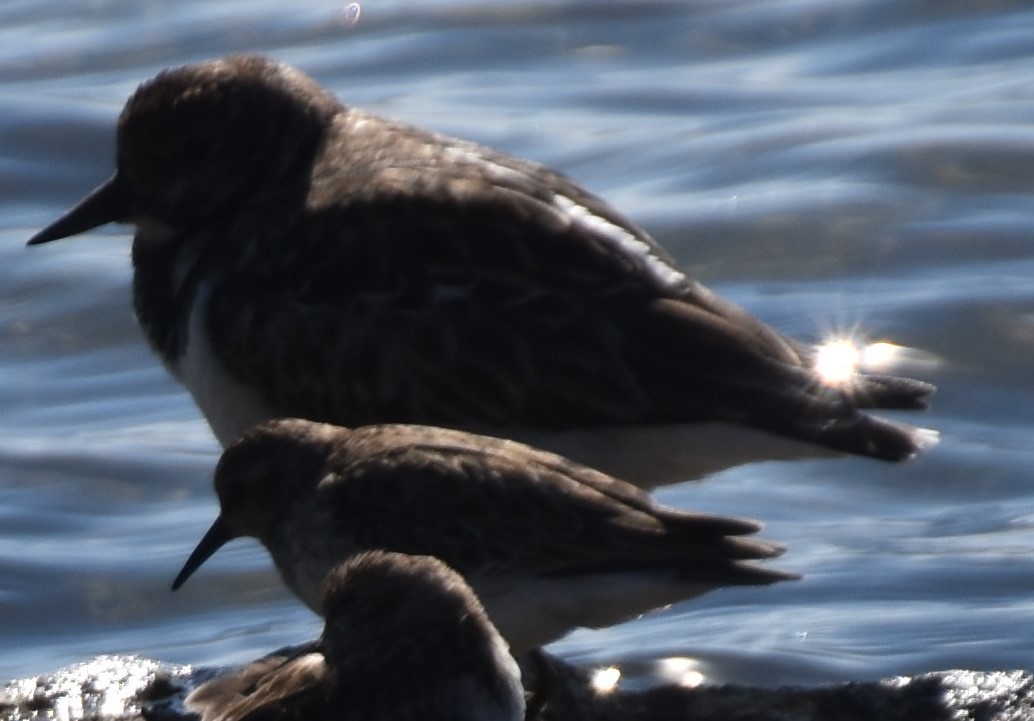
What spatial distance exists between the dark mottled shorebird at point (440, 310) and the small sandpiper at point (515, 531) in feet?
1.47

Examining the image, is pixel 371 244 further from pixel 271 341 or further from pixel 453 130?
pixel 453 130

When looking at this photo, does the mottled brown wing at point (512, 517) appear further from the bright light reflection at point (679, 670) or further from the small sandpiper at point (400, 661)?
the bright light reflection at point (679, 670)

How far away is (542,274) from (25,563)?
3.22 meters

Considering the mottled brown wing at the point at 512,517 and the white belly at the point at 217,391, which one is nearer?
the mottled brown wing at the point at 512,517

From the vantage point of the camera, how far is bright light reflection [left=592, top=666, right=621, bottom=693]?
20.2 feet

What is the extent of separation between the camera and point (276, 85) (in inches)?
289

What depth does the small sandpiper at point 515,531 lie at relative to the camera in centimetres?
542

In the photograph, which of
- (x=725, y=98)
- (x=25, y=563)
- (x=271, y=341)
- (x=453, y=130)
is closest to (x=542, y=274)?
(x=271, y=341)

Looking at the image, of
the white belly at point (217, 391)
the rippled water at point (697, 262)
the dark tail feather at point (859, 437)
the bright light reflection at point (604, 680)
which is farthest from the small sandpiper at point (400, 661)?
the rippled water at point (697, 262)

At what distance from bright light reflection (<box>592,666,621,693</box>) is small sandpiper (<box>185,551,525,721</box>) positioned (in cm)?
138

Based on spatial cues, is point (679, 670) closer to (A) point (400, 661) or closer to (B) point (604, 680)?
(B) point (604, 680)

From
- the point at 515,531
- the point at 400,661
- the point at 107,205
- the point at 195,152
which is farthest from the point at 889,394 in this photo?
the point at 107,205

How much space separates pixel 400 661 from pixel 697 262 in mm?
6659

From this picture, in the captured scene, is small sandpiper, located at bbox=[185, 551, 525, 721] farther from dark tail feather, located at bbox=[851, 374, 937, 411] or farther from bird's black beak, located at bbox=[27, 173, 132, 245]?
bird's black beak, located at bbox=[27, 173, 132, 245]
